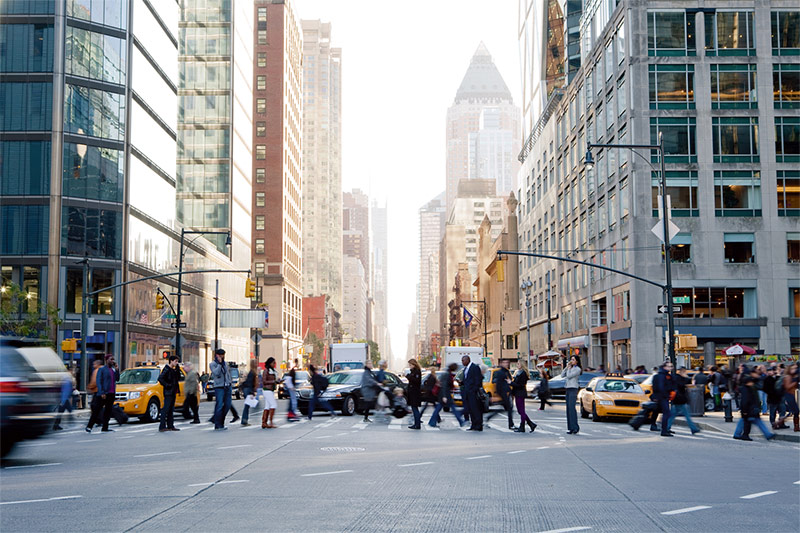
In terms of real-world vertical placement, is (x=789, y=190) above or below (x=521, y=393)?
above

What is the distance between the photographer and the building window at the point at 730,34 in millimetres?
52812

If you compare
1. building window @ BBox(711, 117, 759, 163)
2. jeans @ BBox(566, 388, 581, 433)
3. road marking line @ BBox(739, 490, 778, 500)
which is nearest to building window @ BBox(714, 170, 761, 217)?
building window @ BBox(711, 117, 759, 163)

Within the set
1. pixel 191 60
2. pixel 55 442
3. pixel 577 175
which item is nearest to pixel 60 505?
pixel 55 442

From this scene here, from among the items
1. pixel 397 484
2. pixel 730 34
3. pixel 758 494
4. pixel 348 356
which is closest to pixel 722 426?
pixel 758 494

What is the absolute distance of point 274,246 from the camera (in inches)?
4296

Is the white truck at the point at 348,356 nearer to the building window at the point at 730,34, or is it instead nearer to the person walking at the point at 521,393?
the person walking at the point at 521,393

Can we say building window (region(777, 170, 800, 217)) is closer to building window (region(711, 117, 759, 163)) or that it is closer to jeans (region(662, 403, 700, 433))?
building window (region(711, 117, 759, 163))

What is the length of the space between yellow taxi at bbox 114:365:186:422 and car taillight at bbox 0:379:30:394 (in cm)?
1106

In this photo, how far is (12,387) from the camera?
476 inches

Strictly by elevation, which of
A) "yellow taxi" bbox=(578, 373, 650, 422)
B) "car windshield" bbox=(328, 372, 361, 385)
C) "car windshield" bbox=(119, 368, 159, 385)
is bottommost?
"yellow taxi" bbox=(578, 373, 650, 422)

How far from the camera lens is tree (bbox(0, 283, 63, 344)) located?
128 feet

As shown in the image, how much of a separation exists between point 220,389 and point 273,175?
297 ft

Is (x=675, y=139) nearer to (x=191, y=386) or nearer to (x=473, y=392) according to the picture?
(x=473, y=392)

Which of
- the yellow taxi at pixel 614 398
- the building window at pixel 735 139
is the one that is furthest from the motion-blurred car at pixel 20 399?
the building window at pixel 735 139
